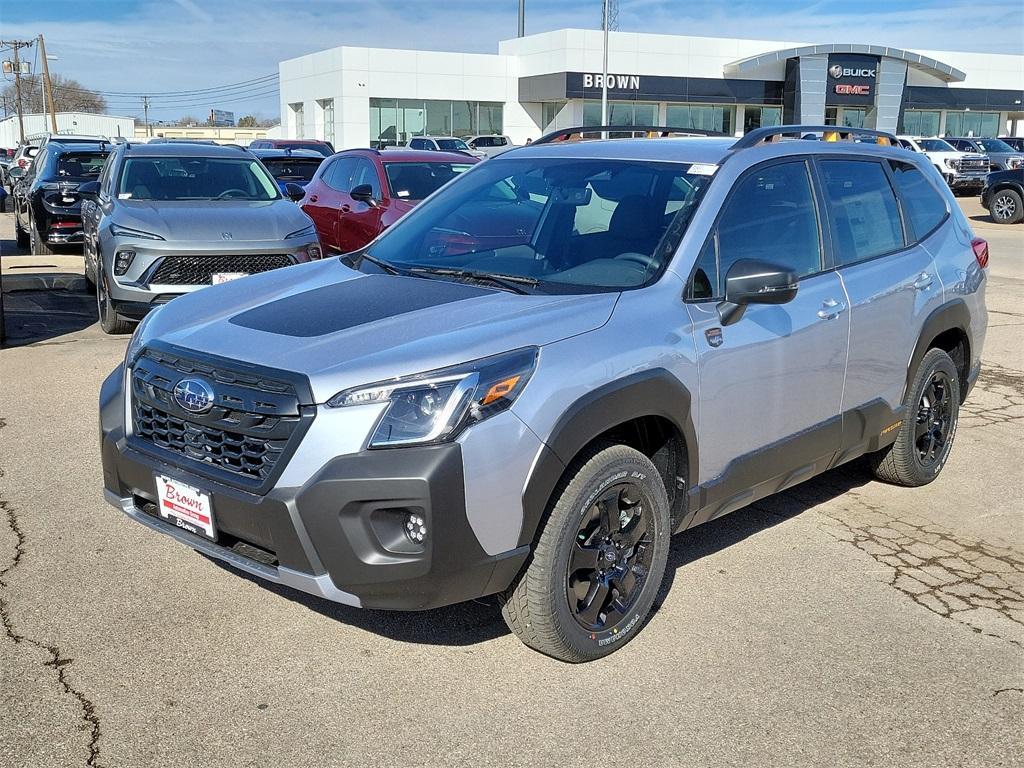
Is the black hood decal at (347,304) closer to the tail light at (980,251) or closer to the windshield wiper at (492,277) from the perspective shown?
the windshield wiper at (492,277)

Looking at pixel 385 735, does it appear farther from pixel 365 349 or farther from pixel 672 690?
pixel 365 349

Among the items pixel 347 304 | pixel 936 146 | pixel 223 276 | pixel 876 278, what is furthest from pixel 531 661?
pixel 936 146

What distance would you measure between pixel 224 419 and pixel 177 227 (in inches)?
243

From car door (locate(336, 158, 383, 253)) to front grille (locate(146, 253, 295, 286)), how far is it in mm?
2526

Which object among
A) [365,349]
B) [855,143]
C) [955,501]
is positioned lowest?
[955,501]

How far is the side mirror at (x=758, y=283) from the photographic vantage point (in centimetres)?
383

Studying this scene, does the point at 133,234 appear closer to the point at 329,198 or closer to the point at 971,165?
the point at 329,198

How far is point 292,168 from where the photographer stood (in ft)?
60.8

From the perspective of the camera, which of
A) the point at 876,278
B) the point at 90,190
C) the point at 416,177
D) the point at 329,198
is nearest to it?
the point at 876,278

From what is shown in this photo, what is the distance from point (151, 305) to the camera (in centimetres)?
882

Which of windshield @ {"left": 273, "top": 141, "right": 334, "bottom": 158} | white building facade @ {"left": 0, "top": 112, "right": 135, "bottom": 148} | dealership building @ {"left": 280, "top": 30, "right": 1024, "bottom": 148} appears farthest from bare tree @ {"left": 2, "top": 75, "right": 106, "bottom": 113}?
windshield @ {"left": 273, "top": 141, "right": 334, "bottom": 158}

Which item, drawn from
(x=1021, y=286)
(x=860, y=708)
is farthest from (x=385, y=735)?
(x=1021, y=286)

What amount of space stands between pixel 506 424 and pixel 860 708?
151 centimetres

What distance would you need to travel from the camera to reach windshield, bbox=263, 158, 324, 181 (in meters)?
18.2
